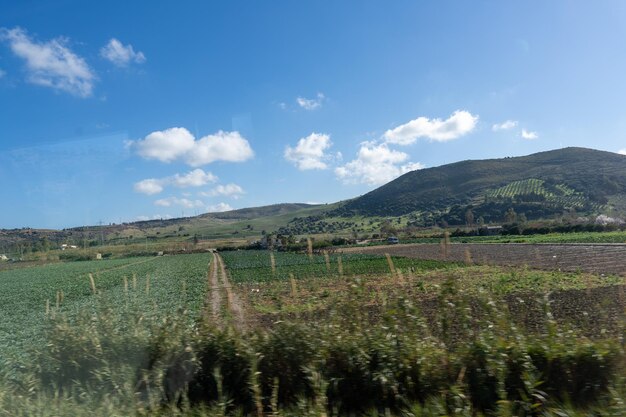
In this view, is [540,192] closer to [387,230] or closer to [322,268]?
[387,230]

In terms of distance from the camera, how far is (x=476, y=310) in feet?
22.9

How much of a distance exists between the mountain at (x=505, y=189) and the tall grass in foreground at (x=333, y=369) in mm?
76410

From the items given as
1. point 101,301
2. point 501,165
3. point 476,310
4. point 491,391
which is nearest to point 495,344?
point 491,391

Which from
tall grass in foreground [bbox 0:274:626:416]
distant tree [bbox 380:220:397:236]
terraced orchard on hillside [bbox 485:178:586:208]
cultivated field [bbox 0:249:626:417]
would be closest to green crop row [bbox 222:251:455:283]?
distant tree [bbox 380:220:397:236]

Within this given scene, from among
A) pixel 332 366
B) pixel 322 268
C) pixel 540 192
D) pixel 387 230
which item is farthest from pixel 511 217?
pixel 332 366

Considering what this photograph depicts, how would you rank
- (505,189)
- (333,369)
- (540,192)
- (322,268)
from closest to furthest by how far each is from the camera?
(333,369), (322,268), (540,192), (505,189)

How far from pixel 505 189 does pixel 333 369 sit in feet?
369

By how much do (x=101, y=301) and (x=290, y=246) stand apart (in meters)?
48.2

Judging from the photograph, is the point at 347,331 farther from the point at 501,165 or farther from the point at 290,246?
the point at 501,165

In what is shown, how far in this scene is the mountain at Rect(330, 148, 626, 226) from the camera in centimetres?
8319

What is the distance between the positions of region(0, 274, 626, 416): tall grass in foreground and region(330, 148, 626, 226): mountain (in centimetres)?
7641

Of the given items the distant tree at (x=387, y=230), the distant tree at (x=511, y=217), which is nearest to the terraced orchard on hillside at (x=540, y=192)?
the distant tree at (x=511, y=217)

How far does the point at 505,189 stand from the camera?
108 metres

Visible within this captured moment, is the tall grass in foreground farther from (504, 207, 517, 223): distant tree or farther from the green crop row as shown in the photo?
(504, 207, 517, 223): distant tree
